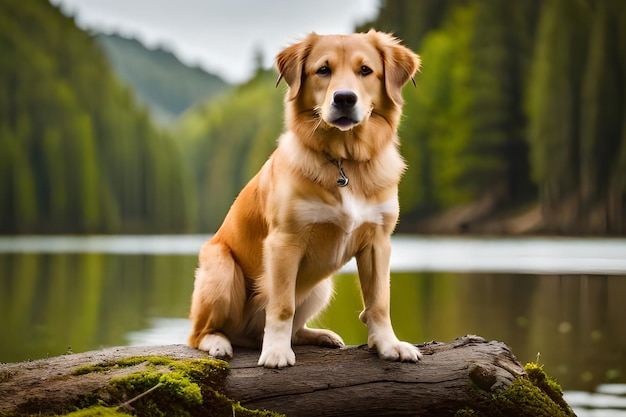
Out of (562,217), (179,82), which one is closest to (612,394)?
(562,217)

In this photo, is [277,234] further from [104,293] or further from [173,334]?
[104,293]

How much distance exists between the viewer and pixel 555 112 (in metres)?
30.2

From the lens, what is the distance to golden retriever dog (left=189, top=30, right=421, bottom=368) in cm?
415

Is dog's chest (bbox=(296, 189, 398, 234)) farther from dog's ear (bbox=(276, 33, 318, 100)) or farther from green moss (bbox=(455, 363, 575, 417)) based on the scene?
green moss (bbox=(455, 363, 575, 417))

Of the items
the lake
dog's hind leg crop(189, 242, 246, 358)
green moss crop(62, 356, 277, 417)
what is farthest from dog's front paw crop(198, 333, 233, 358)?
the lake

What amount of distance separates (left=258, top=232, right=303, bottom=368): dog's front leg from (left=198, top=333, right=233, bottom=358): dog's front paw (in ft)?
1.01

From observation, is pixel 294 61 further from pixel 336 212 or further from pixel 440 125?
pixel 440 125

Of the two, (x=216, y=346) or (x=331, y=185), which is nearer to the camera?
(x=331, y=185)

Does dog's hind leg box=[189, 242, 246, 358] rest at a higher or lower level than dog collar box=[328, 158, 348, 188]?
lower

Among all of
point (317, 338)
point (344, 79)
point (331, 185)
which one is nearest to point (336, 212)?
point (331, 185)

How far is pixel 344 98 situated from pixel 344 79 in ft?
0.53

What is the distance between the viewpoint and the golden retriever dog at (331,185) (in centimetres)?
415

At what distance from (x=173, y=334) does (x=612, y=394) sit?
628 centimetres

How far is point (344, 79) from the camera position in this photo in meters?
4.05
